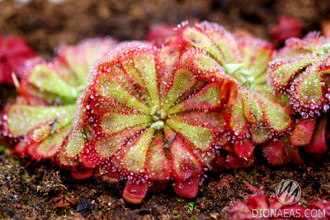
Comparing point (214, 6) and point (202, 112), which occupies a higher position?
point (214, 6)

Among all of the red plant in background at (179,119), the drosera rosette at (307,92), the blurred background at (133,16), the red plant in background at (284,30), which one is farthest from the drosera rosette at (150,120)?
the red plant in background at (284,30)

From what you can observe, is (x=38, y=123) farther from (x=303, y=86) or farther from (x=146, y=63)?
(x=303, y=86)

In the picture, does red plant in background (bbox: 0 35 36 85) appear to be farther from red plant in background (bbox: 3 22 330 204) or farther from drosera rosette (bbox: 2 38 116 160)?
red plant in background (bbox: 3 22 330 204)

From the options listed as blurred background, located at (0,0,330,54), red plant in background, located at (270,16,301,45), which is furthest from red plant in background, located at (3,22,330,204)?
blurred background, located at (0,0,330,54)

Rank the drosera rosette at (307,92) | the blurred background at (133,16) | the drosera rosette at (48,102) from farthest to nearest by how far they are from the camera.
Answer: the blurred background at (133,16)
the drosera rosette at (48,102)
the drosera rosette at (307,92)

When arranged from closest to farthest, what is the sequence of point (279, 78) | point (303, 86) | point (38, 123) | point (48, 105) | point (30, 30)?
1. point (303, 86)
2. point (279, 78)
3. point (38, 123)
4. point (48, 105)
5. point (30, 30)

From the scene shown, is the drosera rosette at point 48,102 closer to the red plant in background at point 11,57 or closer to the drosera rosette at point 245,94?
the red plant in background at point 11,57

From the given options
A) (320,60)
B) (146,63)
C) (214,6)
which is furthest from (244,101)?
(214,6)

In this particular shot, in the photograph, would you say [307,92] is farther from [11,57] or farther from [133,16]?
[11,57]
